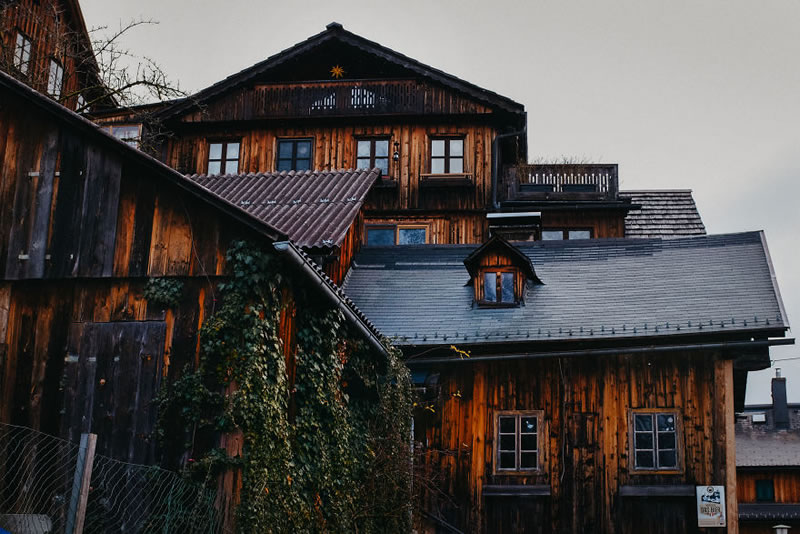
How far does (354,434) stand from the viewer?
14.3 m

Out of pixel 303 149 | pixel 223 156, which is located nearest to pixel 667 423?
pixel 303 149

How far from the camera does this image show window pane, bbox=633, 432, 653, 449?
17859 millimetres

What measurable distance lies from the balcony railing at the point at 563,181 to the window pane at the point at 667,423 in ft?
39.9

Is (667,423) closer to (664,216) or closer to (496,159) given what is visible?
(496,159)

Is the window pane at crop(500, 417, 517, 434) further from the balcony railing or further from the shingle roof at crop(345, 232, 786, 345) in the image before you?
the balcony railing

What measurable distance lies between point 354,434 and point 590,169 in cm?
1768

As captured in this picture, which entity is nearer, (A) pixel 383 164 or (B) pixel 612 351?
(B) pixel 612 351

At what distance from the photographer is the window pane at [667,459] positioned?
58.3 feet

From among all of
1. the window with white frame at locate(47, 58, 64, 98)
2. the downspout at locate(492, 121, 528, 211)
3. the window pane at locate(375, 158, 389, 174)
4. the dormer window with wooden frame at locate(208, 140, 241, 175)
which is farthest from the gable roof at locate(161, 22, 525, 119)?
the window with white frame at locate(47, 58, 64, 98)

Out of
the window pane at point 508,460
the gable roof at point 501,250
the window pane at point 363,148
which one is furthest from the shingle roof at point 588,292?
the window pane at point 363,148

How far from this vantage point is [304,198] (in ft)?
64.7

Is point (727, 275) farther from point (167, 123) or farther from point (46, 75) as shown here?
point (46, 75)

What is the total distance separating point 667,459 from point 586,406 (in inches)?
63.7

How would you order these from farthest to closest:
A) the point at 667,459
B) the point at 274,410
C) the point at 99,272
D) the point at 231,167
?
the point at 231,167, the point at 667,459, the point at 99,272, the point at 274,410
